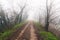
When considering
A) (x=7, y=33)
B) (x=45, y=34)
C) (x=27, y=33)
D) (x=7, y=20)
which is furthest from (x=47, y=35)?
(x=7, y=20)

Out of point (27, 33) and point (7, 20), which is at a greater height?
point (7, 20)

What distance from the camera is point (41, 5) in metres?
6.84

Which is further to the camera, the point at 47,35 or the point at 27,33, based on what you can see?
the point at 27,33

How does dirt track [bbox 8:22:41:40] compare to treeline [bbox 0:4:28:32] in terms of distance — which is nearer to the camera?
dirt track [bbox 8:22:41:40]

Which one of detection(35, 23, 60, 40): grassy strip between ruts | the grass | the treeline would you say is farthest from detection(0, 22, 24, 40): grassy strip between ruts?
the grass

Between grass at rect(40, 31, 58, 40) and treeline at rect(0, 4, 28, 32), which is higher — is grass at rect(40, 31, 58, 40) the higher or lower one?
the lower one

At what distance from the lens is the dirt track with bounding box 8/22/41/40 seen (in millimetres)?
6114

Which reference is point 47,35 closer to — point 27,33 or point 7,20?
point 27,33

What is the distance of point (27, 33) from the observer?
638 cm

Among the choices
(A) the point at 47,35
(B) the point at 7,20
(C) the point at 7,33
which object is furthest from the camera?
(B) the point at 7,20

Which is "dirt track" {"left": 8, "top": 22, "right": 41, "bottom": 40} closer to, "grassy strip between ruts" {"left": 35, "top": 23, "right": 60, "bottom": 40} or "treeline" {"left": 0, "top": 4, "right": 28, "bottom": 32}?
"grassy strip between ruts" {"left": 35, "top": 23, "right": 60, "bottom": 40}

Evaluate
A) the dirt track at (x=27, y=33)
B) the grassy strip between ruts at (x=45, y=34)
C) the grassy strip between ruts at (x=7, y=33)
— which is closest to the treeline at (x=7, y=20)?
the grassy strip between ruts at (x=7, y=33)

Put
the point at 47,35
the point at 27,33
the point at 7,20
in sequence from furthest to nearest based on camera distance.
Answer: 1. the point at 7,20
2. the point at 27,33
3. the point at 47,35

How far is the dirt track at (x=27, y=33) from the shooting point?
6.11 meters
